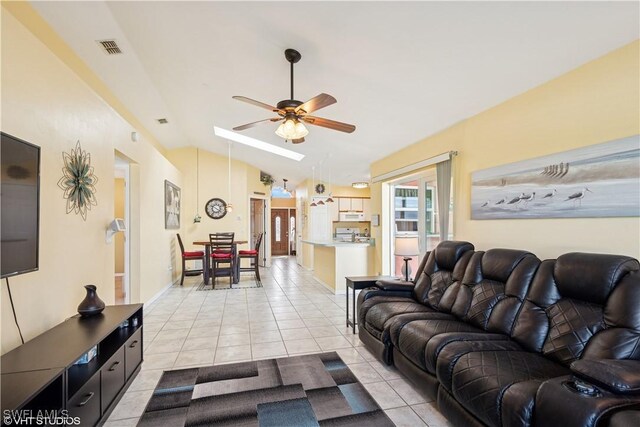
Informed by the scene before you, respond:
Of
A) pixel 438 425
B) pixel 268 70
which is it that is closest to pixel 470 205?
pixel 438 425

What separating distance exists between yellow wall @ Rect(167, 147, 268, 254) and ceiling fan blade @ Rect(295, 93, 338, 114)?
5751mm

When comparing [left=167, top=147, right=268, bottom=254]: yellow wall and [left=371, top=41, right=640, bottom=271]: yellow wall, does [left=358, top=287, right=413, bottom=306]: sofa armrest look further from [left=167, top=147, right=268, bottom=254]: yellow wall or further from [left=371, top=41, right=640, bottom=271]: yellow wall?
[left=167, top=147, right=268, bottom=254]: yellow wall

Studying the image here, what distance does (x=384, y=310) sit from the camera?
9.47ft

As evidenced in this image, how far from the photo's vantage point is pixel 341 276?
223 inches

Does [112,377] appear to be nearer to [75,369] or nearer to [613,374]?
[75,369]

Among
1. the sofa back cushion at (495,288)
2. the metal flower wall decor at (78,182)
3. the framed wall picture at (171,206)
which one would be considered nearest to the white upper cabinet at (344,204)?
the framed wall picture at (171,206)

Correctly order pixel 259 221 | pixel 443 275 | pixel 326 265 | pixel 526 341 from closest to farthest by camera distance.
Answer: pixel 526 341, pixel 443 275, pixel 326 265, pixel 259 221

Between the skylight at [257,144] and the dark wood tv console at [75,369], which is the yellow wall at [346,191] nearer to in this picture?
the skylight at [257,144]

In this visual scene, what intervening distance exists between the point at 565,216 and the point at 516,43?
1333 millimetres

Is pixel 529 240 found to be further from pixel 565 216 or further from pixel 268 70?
pixel 268 70

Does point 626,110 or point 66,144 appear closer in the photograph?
point 626,110

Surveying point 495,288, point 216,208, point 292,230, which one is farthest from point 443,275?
point 292,230

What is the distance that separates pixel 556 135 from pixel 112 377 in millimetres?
3744

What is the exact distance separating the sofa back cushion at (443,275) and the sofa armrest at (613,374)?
138 centimetres
